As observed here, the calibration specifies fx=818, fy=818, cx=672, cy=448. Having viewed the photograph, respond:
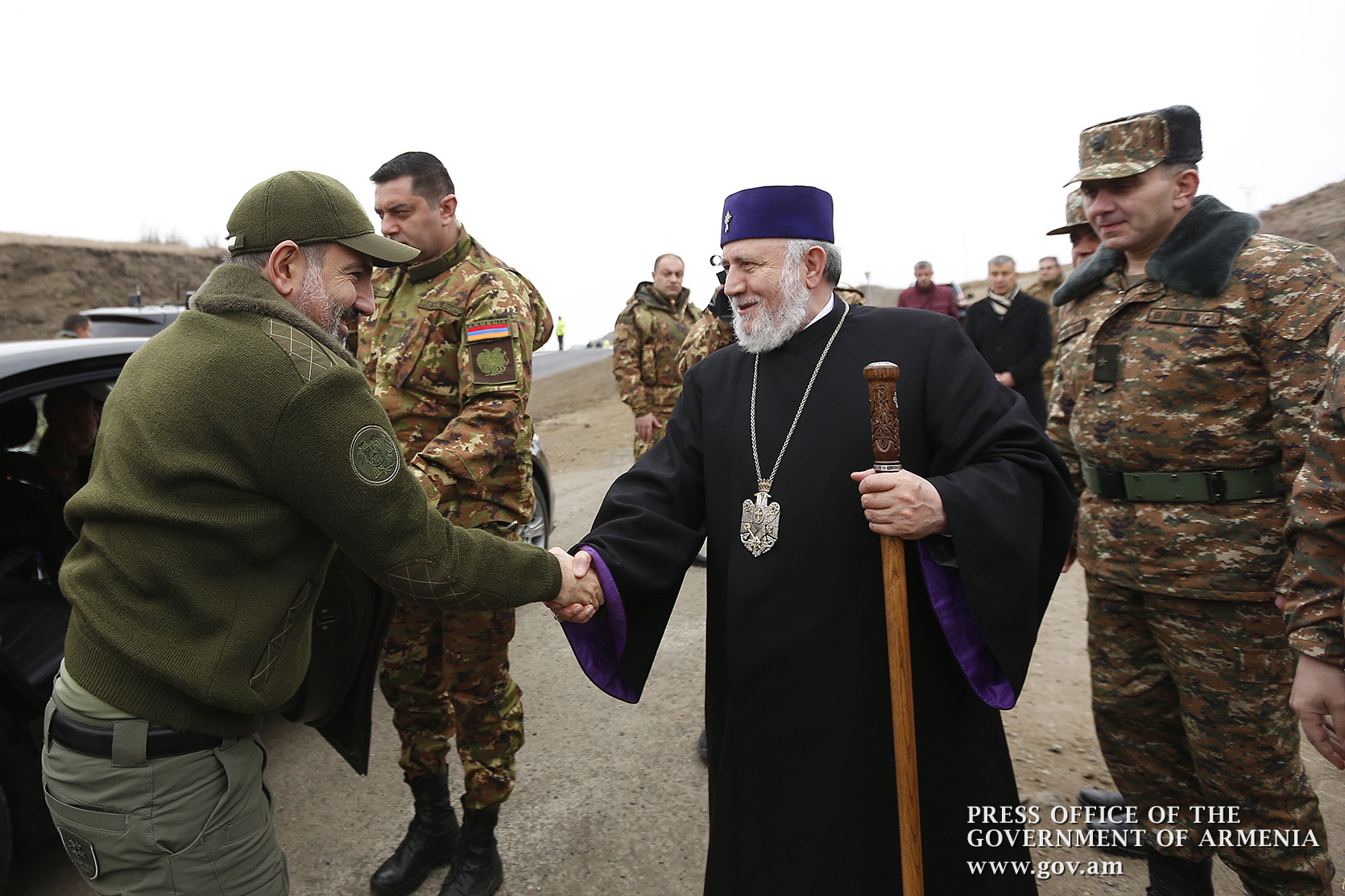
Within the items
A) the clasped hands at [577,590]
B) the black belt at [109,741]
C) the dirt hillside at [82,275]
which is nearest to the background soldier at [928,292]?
the clasped hands at [577,590]

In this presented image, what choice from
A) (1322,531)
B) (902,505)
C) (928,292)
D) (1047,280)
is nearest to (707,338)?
(902,505)

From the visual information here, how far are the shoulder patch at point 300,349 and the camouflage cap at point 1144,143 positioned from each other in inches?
91.8

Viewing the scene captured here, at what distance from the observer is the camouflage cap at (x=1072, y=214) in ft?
14.9

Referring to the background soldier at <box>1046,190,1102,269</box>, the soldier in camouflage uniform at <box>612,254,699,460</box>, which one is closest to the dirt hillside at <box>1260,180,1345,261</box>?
the background soldier at <box>1046,190,1102,269</box>

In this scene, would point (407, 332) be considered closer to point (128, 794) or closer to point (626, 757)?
point (128, 794)

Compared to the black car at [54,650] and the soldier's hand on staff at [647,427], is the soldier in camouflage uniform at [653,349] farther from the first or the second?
the black car at [54,650]

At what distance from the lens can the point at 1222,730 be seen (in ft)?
7.97

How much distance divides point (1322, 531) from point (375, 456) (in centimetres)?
201

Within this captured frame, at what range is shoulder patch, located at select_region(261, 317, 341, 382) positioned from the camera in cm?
171

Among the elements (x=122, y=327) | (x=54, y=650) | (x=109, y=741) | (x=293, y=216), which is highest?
(x=293, y=216)

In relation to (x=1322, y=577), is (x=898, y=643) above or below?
below

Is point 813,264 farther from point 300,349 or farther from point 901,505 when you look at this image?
point 300,349

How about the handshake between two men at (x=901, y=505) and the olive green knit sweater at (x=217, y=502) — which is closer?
the olive green knit sweater at (x=217, y=502)

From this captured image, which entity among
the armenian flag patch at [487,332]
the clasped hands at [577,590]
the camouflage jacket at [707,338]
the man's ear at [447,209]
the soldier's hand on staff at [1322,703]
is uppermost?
the man's ear at [447,209]
